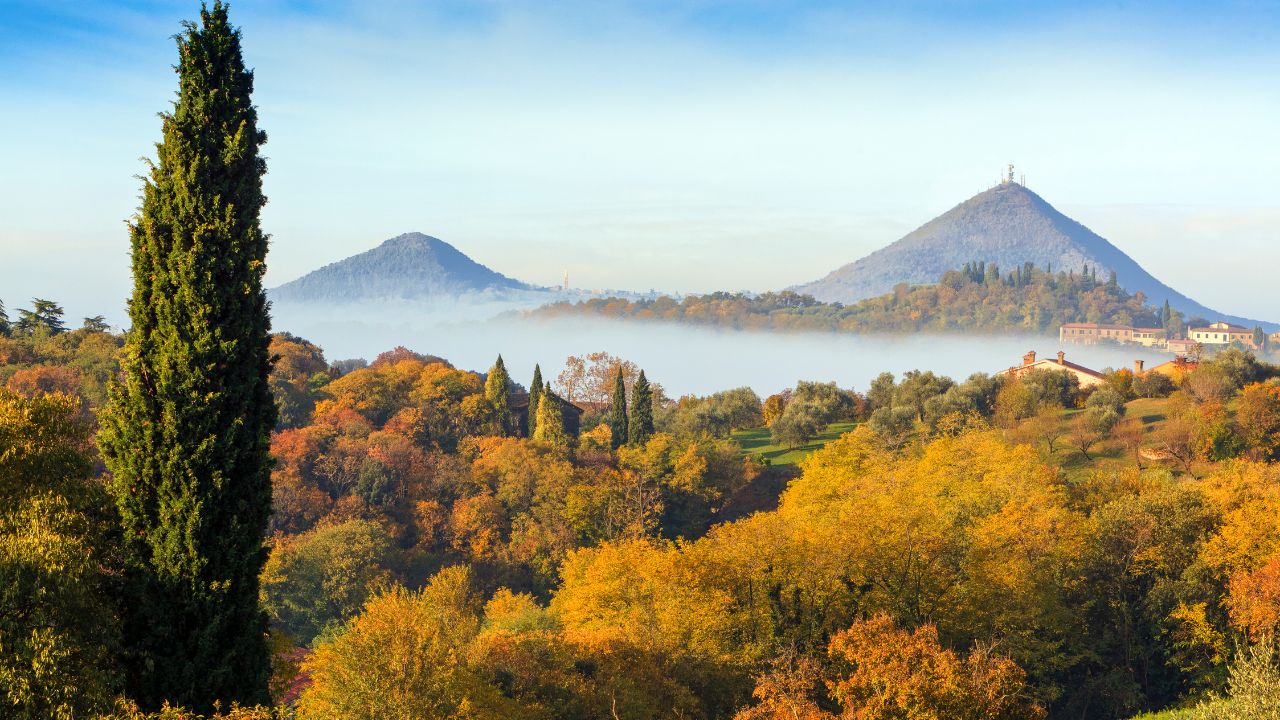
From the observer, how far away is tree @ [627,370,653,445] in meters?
73.1

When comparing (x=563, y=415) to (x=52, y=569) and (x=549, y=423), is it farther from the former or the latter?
(x=52, y=569)

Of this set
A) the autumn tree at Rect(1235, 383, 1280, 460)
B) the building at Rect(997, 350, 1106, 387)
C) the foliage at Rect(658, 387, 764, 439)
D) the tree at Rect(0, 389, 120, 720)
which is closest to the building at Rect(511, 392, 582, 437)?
the foliage at Rect(658, 387, 764, 439)

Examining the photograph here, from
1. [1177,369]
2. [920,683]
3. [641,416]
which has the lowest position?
[920,683]

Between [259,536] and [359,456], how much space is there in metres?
48.9

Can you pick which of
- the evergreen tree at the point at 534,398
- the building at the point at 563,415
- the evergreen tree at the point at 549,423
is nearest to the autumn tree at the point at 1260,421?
the evergreen tree at the point at 549,423

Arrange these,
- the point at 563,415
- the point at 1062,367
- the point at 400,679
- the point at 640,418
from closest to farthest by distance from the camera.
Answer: the point at 400,679 < the point at 640,418 < the point at 563,415 < the point at 1062,367

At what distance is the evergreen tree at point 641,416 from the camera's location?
7312 centimetres

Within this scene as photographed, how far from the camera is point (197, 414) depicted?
49.6 feet

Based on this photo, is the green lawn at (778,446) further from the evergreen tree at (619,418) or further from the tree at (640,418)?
the evergreen tree at (619,418)

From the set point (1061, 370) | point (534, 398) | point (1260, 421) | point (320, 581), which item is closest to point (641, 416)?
point (534, 398)

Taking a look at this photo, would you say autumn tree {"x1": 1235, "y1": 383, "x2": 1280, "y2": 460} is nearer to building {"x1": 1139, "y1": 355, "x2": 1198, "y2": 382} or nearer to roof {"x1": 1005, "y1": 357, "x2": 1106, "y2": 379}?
building {"x1": 1139, "y1": 355, "x2": 1198, "y2": 382}

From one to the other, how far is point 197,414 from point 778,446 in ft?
218

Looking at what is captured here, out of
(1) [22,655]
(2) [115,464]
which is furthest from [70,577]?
(2) [115,464]

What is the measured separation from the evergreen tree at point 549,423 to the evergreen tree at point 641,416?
556 cm
